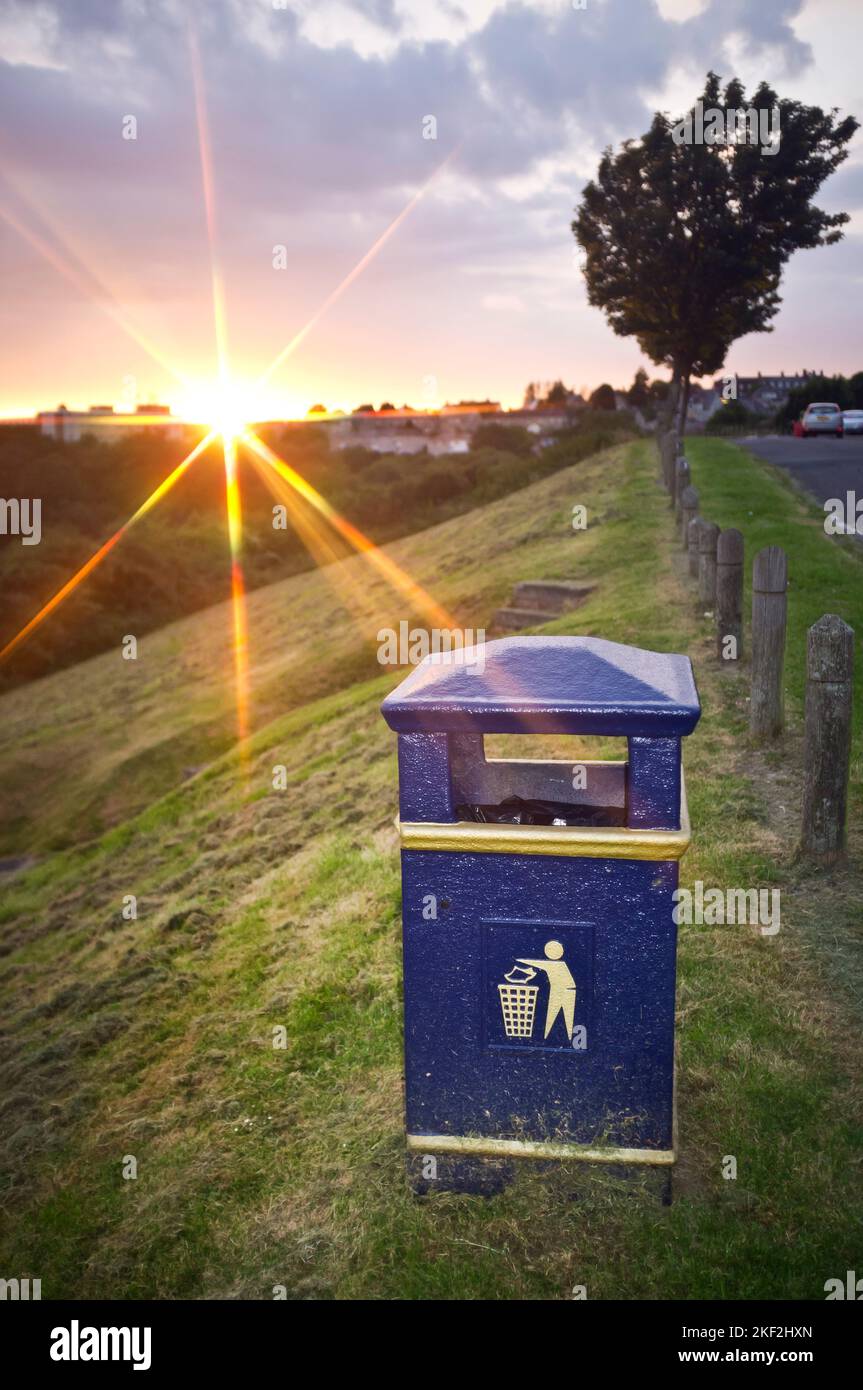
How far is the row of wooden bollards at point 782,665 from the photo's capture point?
5.41 m

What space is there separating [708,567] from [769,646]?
330 cm

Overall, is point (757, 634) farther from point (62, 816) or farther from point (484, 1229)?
point (62, 816)

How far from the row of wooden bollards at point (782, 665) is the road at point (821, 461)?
5836 millimetres

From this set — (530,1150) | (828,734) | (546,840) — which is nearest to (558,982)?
(546,840)

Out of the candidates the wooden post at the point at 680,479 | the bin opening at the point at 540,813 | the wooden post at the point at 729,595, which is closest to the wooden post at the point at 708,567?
the wooden post at the point at 729,595

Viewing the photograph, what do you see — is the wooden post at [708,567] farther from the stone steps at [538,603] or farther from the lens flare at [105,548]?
the lens flare at [105,548]

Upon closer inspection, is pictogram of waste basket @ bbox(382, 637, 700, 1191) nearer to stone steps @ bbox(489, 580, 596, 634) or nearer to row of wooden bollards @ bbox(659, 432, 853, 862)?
row of wooden bollards @ bbox(659, 432, 853, 862)

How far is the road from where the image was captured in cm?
1876

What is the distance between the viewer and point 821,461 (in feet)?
75.8

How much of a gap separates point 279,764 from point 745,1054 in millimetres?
8201

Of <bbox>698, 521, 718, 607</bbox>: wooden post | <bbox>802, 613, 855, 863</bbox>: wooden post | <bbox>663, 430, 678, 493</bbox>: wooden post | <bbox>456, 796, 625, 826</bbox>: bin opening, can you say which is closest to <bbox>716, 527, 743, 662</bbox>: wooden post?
<bbox>698, 521, 718, 607</bbox>: wooden post

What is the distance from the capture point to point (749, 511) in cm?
1586
